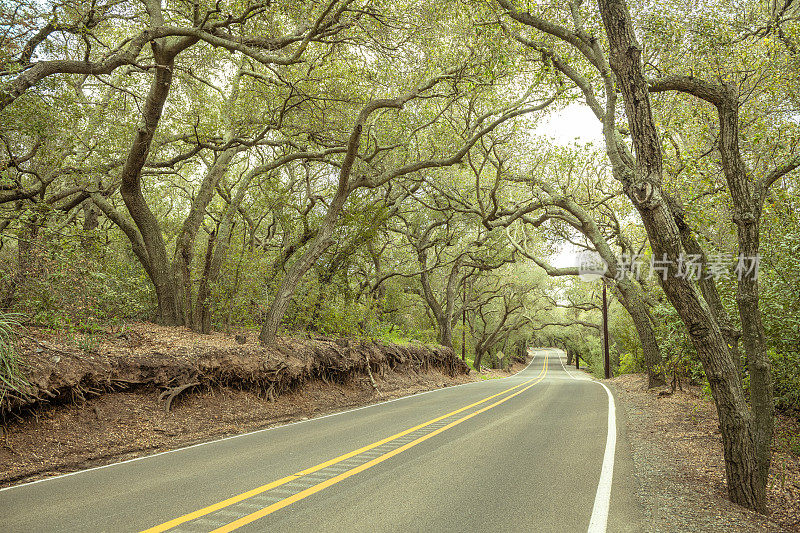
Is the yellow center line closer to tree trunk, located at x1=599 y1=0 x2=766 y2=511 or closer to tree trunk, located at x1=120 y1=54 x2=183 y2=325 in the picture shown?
tree trunk, located at x1=599 y1=0 x2=766 y2=511

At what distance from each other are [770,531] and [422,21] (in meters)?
10.9

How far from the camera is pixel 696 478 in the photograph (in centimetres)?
566

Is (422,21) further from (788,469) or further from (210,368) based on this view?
(788,469)

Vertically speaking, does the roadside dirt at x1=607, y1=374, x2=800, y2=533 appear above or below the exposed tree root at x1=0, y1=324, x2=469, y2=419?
below

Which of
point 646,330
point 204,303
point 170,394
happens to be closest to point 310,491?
point 170,394

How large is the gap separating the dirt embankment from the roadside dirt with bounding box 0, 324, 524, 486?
0.06 feet

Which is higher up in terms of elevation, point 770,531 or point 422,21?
point 422,21

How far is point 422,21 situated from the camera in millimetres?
10930

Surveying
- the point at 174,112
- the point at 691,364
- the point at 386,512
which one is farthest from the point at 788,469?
the point at 174,112

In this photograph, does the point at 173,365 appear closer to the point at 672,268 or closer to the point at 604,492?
the point at 604,492

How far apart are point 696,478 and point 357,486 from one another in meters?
4.12

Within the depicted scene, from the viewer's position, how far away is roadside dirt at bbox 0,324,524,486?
644cm

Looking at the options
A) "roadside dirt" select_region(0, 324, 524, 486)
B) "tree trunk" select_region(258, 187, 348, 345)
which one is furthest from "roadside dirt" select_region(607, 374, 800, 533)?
"tree trunk" select_region(258, 187, 348, 345)

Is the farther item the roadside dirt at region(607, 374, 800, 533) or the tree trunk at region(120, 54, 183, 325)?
the tree trunk at region(120, 54, 183, 325)
